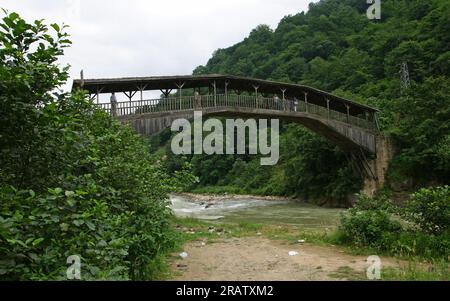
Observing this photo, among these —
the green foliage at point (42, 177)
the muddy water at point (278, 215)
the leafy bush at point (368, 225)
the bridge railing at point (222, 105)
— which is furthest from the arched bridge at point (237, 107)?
the green foliage at point (42, 177)

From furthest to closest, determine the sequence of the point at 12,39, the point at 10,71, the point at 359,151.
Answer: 1. the point at 359,151
2. the point at 12,39
3. the point at 10,71

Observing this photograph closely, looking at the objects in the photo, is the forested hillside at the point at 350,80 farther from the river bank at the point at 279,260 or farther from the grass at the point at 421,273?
the grass at the point at 421,273

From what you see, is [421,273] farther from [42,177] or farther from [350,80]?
[350,80]

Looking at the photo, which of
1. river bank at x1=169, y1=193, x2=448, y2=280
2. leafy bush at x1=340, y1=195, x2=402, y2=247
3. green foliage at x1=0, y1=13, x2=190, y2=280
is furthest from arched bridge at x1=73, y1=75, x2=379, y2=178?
green foliage at x1=0, y1=13, x2=190, y2=280

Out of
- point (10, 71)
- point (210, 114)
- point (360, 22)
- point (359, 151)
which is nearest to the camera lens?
point (10, 71)

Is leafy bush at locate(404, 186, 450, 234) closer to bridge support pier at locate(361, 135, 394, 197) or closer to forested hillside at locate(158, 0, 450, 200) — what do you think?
forested hillside at locate(158, 0, 450, 200)

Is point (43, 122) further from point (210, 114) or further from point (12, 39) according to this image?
point (210, 114)

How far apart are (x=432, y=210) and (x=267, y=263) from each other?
3604mm

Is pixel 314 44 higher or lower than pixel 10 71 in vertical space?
higher

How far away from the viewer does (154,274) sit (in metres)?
6.59

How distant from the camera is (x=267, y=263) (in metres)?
7.91

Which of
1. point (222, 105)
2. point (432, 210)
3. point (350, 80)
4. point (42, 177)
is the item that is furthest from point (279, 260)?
point (350, 80)

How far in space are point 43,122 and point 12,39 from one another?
773mm
